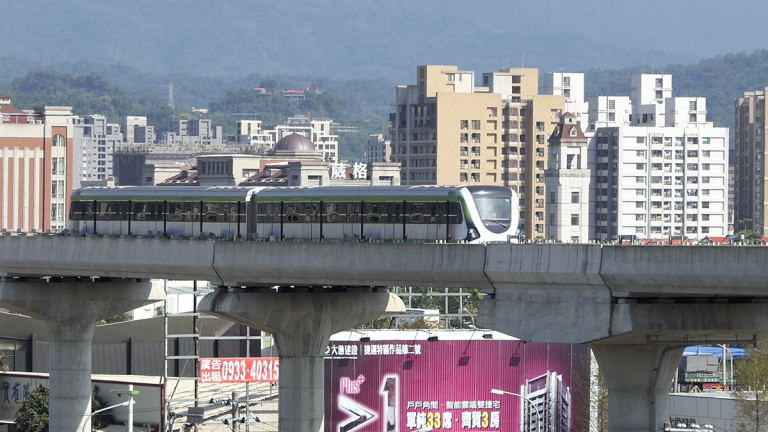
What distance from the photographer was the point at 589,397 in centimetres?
8606

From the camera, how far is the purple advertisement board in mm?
84250

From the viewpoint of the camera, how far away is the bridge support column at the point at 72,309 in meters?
82.1

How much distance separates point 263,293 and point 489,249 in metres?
15.4

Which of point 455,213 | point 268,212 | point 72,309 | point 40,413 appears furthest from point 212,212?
point 40,413

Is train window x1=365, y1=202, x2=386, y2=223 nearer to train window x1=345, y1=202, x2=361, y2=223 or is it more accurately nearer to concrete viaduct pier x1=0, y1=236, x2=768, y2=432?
train window x1=345, y1=202, x2=361, y2=223

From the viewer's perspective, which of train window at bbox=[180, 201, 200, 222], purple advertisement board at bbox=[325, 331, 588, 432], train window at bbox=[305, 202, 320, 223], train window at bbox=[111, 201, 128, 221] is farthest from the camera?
purple advertisement board at bbox=[325, 331, 588, 432]

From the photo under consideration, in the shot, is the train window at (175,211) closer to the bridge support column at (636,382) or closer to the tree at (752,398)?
the bridge support column at (636,382)

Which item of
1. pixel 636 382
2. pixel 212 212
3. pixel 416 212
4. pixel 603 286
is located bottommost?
pixel 636 382

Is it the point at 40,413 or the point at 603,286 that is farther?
the point at 40,413

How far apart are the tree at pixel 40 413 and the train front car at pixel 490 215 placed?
29.9 metres

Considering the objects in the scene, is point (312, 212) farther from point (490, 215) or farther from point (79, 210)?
point (79, 210)

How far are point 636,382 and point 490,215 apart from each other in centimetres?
1110

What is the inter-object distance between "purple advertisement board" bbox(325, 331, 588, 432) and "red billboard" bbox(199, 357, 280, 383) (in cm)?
385

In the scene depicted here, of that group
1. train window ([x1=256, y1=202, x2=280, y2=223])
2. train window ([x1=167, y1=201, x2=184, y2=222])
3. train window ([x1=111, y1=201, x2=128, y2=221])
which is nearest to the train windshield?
train window ([x1=256, y1=202, x2=280, y2=223])
